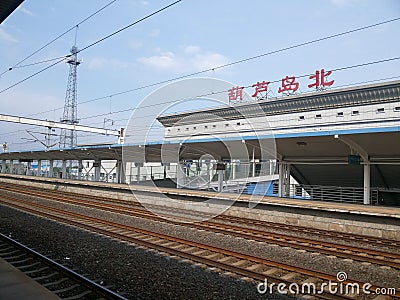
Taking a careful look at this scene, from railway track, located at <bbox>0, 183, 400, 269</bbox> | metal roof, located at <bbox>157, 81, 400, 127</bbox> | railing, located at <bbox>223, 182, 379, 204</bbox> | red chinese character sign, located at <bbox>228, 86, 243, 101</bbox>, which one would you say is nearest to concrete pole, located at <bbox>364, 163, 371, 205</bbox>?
railing, located at <bbox>223, 182, 379, 204</bbox>

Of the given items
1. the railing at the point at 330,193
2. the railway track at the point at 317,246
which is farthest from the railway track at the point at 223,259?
the railing at the point at 330,193

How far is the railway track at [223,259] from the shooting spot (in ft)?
18.0

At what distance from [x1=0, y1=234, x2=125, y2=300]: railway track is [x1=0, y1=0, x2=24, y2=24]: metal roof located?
4801 millimetres

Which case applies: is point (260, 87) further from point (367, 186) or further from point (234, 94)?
point (367, 186)

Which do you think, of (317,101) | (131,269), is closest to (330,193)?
(317,101)

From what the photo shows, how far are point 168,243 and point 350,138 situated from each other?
8.74m

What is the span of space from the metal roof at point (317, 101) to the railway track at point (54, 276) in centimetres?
1636

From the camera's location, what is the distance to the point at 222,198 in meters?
15.7

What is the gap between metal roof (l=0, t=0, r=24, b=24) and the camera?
5961 mm

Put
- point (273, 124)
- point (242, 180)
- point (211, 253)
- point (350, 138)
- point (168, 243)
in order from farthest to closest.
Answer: point (273, 124), point (242, 180), point (350, 138), point (168, 243), point (211, 253)

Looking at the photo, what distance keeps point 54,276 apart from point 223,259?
3.24 metres

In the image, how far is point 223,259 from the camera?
6789mm

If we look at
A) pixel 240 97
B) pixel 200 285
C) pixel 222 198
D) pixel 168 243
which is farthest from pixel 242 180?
pixel 200 285

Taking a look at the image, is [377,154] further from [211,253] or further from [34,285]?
[34,285]
